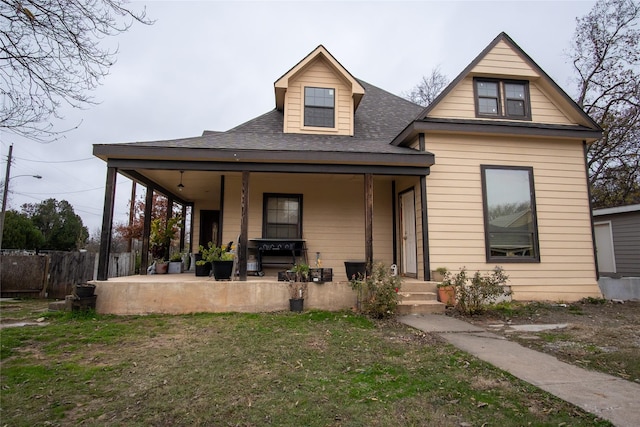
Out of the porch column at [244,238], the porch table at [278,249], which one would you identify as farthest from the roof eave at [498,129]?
the porch column at [244,238]

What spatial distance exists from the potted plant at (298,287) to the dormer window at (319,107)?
14.3ft

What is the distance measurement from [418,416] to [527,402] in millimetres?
942

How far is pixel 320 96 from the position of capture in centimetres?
956

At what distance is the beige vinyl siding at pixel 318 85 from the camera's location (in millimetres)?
9367

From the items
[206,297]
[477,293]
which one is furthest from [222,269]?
[477,293]

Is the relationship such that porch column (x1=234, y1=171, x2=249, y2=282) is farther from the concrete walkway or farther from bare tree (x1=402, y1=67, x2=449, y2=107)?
bare tree (x1=402, y1=67, x2=449, y2=107)

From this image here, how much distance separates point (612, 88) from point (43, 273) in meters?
20.9

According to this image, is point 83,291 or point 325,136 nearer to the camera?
point 83,291

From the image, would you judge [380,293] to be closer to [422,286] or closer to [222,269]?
[422,286]

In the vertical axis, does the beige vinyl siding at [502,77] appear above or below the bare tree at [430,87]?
below

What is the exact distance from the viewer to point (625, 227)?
1147cm

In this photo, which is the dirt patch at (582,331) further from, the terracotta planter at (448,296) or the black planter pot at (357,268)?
the black planter pot at (357,268)

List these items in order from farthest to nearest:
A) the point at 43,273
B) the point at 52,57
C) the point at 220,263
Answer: the point at 43,273, the point at 220,263, the point at 52,57

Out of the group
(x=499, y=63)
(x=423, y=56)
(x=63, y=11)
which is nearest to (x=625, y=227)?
(x=499, y=63)
